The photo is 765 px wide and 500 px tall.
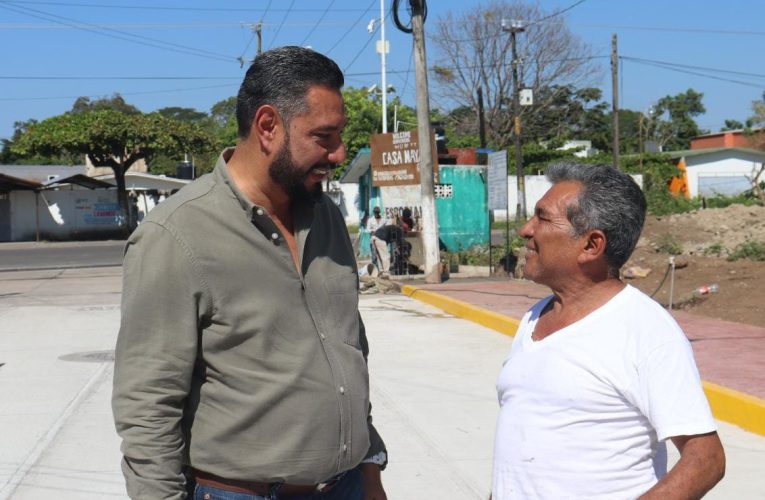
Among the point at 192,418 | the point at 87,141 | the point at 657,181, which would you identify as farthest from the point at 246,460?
the point at 657,181

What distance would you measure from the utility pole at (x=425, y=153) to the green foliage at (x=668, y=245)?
4594mm

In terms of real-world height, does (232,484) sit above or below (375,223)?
below

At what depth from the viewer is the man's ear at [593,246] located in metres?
2.71

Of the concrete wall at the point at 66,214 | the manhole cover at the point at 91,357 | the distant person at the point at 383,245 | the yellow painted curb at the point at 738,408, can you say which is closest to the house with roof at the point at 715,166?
the concrete wall at the point at 66,214

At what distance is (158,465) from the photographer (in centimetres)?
235

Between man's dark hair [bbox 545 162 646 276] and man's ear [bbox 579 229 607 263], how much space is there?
0.01 m

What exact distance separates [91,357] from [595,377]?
8.92 meters

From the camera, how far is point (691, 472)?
7.80ft

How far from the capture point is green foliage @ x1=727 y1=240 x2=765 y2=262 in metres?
16.7

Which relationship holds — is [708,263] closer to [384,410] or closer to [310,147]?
[384,410]

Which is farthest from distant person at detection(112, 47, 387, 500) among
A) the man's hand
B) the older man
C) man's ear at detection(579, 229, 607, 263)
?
man's ear at detection(579, 229, 607, 263)

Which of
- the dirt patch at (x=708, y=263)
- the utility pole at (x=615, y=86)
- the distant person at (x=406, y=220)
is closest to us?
the dirt patch at (x=708, y=263)

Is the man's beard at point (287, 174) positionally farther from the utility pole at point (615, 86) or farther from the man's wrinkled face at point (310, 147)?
the utility pole at point (615, 86)

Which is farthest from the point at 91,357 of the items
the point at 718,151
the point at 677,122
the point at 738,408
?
the point at 677,122
